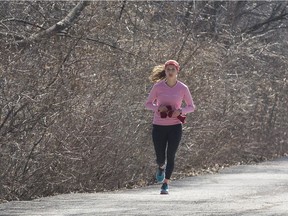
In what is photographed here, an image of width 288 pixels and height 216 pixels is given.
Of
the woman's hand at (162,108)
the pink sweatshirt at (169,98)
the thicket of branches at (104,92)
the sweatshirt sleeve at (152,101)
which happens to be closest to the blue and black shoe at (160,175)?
the pink sweatshirt at (169,98)

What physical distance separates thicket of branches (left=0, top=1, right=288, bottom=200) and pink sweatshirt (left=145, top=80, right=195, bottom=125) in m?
2.47

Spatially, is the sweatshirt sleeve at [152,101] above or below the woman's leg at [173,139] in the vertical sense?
above

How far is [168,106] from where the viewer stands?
13812 millimetres

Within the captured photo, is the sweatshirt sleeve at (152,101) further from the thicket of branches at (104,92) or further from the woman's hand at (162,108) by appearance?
the thicket of branches at (104,92)

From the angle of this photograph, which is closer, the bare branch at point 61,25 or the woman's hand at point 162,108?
the woman's hand at point 162,108

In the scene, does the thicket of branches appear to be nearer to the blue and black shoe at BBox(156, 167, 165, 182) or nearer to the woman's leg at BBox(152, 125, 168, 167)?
the blue and black shoe at BBox(156, 167, 165, 182)

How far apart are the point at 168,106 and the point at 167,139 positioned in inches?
20.3

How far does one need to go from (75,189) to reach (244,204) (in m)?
4.47

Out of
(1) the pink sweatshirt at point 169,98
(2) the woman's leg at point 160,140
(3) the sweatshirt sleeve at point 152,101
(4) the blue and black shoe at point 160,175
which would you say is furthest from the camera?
(4) the blue and black shoe at point 160,175

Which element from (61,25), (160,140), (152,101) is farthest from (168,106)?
(61,25)

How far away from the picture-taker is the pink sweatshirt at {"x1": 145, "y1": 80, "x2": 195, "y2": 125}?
13.9m

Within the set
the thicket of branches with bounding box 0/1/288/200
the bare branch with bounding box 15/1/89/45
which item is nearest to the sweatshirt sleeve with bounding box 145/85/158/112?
the thicket of branches with bounding box 0/1/288/200

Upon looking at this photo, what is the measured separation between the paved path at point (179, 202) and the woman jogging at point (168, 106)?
691 millimetres

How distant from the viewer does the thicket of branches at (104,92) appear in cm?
1619
